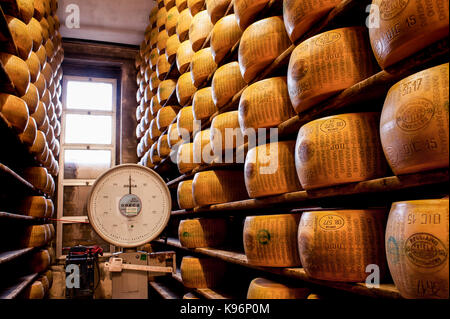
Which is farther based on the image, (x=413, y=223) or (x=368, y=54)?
(x=368, y=54)

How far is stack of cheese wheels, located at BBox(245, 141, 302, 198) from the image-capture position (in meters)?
1.76

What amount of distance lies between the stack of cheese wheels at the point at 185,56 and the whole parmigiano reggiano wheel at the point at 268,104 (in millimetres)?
1612

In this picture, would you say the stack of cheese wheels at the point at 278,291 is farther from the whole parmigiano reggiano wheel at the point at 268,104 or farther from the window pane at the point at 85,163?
the window pane at the point at 85,163

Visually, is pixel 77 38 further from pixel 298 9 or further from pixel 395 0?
pixel 395 0

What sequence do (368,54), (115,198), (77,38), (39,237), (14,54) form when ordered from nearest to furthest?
(368,54) < (115,198) < (14,54) < (39,237) < (77,38)

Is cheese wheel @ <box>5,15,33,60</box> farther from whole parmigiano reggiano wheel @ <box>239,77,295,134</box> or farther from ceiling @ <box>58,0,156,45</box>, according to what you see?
ceiling @ <box>58,0,156,45</box>

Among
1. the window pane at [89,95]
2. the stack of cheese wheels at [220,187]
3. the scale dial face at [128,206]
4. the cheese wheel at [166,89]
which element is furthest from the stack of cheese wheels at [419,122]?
the window pane at [89,95]

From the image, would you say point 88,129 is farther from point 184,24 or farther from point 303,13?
point 303,13

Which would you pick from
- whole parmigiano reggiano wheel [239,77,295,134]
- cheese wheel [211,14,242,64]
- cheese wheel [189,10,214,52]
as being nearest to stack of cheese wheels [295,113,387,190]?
whole parmigiano reggiano wheel [239,77,295,134]

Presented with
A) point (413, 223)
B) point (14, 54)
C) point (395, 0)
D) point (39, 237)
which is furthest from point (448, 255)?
point (39, 237)

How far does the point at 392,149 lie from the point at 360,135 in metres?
0.26

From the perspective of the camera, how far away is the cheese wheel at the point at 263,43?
6.19ft

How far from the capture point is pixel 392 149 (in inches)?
42.3

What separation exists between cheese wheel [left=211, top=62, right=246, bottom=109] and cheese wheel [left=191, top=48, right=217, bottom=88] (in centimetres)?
37
